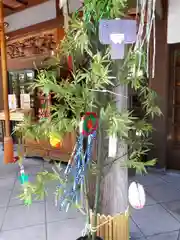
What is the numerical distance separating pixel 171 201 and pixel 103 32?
2.12 metres

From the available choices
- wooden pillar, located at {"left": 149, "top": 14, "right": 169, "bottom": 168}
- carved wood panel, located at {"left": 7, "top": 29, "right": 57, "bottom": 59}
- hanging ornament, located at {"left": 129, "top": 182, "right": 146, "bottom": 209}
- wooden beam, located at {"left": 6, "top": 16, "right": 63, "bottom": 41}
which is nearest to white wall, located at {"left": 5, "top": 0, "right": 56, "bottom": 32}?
wooden beam, located at {"left": 6, "top": 16, "right": 63, "bottom": 41}

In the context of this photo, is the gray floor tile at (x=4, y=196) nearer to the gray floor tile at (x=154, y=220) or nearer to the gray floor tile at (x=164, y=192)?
the gray floor tile at (x=154, y=220)

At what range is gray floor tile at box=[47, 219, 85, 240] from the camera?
83.8 inches

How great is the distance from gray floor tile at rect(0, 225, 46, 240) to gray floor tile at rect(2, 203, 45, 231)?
0.07m

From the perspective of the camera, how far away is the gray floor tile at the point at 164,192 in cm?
278

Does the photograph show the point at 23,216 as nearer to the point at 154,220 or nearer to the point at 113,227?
the point at 113,227

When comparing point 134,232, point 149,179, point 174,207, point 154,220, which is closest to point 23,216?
point 134,232

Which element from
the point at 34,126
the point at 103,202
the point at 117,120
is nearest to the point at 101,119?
the point at 117,120

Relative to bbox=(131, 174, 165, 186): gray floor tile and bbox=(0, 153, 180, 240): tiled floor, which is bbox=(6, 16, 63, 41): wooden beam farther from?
bbox=(0, 153, 180, 240): tiled floor

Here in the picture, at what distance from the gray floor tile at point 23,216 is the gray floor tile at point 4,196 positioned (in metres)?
0.15

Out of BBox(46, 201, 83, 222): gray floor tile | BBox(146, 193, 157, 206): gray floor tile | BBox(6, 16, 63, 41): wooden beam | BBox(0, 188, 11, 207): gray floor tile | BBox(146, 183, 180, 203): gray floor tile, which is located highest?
BBox(6, 16, 63, 41): wooden beam

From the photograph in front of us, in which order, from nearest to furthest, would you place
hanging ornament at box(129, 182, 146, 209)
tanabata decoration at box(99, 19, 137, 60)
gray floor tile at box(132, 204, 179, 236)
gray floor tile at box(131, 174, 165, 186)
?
tanabata decoration at box(99, 19, 137, 60), hanging ornament at box(129, 182, 146, 209), gray floor tile at box(132, 204, 179, 236), gray floor tile at box(131, 174, 165, 186)

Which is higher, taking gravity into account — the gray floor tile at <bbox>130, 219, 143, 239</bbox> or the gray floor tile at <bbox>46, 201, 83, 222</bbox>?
the gray floor tile at <bbox>46, 201, 83, 222</bbox>

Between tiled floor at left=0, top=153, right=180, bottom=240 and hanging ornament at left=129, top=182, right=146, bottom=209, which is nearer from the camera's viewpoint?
hanging ornament at left=129, top=182, right=146, bottom=209
